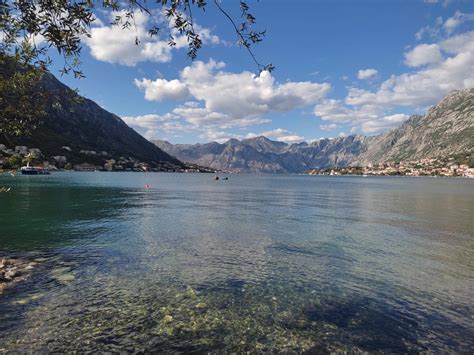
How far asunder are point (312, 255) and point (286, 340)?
59.9ft

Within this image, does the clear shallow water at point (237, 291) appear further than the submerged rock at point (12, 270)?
No

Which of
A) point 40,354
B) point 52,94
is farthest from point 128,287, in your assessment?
point 52,94

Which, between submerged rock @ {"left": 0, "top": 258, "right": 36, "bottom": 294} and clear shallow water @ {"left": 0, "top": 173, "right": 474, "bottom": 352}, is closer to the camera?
clear shallow water @ {"left": 0, "top": 173, "right": 474, "bottom": 352}

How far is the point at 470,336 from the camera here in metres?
16.8

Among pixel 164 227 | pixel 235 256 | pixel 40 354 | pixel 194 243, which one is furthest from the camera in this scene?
pixel 164 227

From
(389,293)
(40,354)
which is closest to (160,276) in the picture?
(40,354)

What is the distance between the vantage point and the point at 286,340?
634 inches

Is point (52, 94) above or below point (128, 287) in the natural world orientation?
above

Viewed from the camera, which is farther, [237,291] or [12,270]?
[12,270]

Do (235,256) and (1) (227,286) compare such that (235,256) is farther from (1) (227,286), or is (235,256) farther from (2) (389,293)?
(2) (389,293)

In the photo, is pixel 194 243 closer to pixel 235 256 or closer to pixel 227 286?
pixel 235 256

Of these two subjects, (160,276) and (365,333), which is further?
(160,276)

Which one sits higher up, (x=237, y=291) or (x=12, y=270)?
(x=12, y=270)

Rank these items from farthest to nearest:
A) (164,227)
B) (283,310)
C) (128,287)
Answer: (164,227), (128,287), (283,310)
